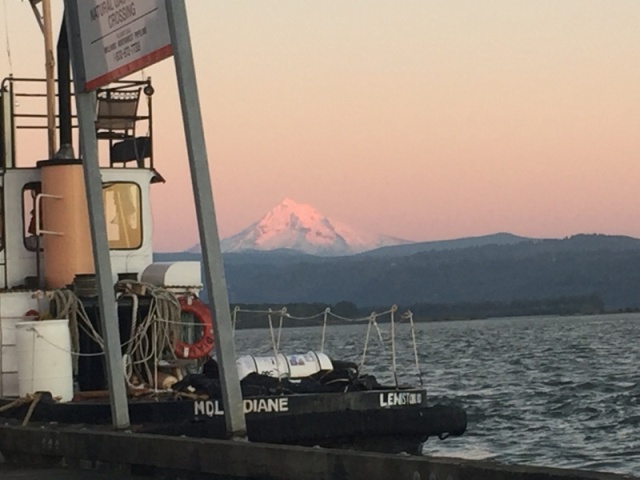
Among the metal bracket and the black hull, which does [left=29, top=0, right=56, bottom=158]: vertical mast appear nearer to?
the metal bracket

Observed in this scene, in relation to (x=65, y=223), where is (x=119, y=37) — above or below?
above

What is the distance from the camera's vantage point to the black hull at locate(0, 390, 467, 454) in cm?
1417

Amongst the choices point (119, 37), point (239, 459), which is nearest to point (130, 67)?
point (119, 37)

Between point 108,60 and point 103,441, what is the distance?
3.32 meters

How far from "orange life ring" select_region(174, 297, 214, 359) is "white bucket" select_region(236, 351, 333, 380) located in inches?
18.9

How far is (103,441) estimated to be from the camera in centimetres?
1309

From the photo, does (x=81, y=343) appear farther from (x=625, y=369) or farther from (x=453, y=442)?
(x=625, y=369)

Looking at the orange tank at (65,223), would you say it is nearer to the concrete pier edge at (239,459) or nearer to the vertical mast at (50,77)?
the vertical mast at (50,77)

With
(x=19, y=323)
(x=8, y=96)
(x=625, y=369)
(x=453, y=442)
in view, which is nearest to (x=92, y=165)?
(x=19, y=323)

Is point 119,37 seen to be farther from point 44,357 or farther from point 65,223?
point 65,223

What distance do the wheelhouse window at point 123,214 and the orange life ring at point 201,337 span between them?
3.51 ft

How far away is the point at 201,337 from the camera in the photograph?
1809cm

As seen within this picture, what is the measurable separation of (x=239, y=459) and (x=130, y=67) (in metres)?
3.35

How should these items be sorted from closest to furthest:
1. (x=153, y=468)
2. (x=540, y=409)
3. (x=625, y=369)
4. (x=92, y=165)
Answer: (x=153, y=468), (x=92, y=165), (x=540, y=409), (x=625, y=369)
